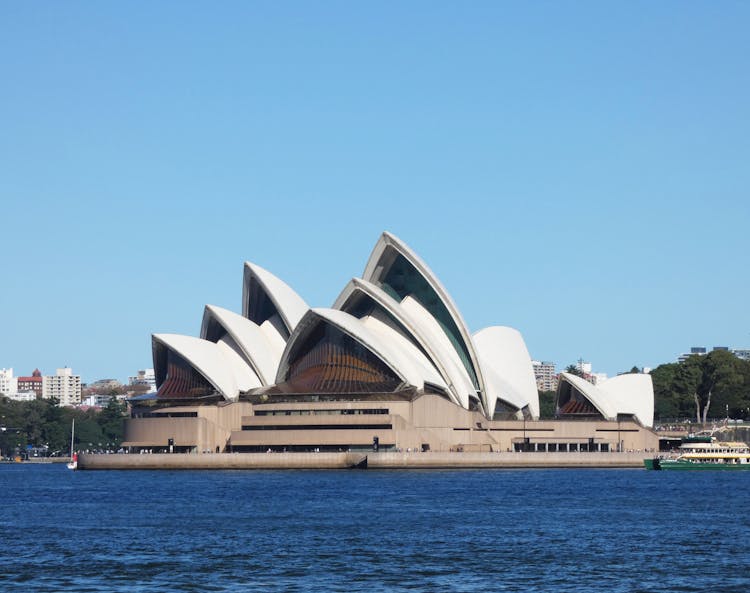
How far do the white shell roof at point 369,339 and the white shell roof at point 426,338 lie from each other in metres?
2.32

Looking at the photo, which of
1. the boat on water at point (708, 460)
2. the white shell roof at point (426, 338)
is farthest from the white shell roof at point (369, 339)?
the boat on water at point (708, 460)

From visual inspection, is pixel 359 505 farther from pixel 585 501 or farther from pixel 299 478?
pixel 299 478

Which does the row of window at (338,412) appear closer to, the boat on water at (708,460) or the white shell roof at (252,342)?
the white shell roof at (252,342)

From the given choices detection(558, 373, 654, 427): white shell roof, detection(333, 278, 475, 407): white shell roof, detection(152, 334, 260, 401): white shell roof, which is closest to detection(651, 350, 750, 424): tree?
detection(558, 373, 654, 427): white shell roof

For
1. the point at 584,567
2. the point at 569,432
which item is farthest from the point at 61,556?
the point at 569,432

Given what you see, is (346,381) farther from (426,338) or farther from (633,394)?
(633,394)

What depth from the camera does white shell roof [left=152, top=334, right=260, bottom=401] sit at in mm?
112375

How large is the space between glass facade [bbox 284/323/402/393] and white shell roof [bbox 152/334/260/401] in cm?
480

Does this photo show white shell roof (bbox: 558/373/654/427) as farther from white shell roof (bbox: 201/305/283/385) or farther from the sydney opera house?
white shell roof (bbox: 201/305/283/385)

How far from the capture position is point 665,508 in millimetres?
63406

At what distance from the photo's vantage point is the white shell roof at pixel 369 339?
353ft

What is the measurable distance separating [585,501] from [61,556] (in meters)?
32.2

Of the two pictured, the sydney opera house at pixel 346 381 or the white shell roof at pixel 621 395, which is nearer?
the sydney opera house at pixel 346 381

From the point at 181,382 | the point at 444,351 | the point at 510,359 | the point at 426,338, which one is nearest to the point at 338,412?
the point at 426,338
